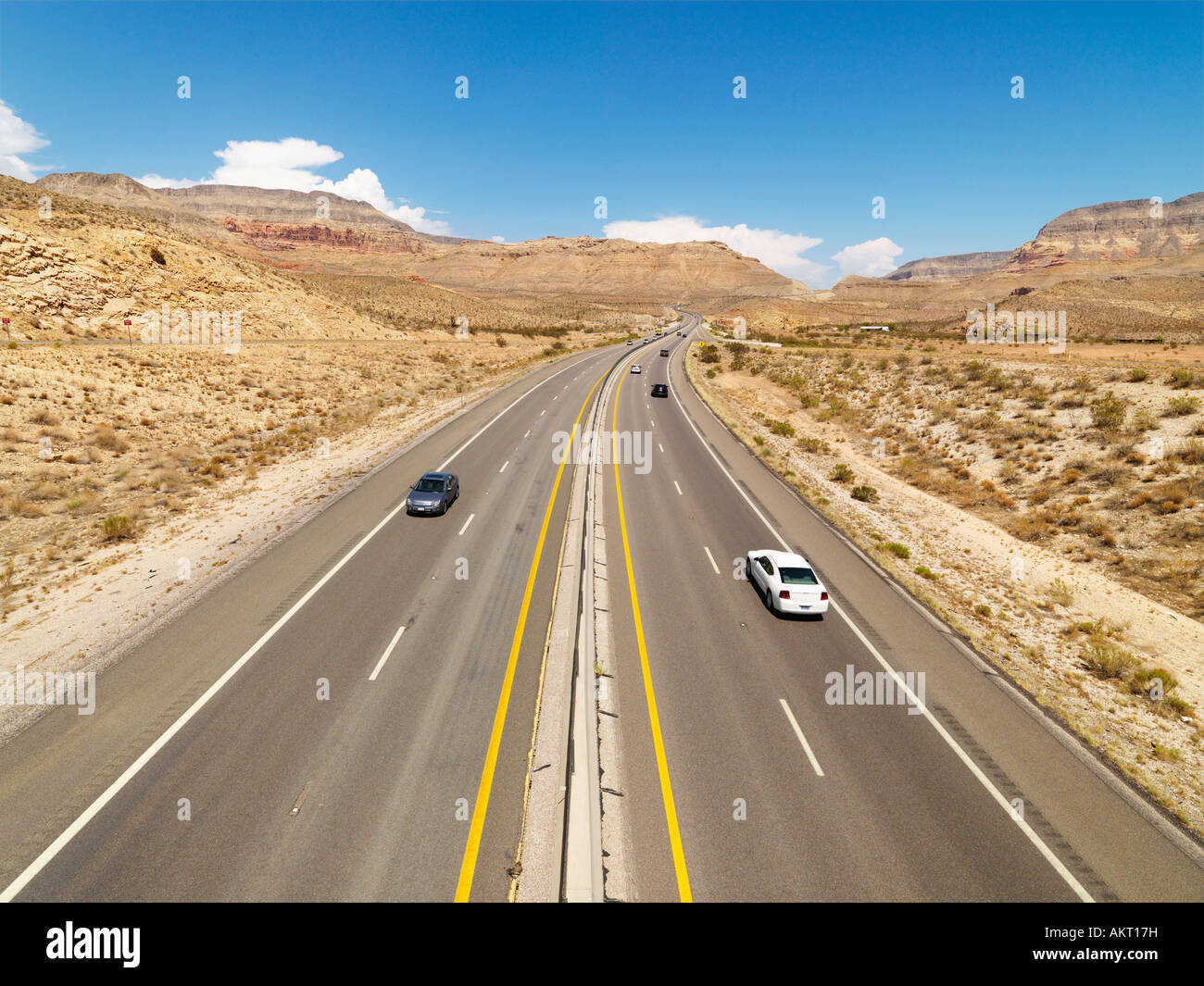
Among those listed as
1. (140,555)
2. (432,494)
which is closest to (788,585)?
(432,494)

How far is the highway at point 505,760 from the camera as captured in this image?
7477 mm

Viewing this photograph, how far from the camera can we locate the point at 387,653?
1211cm

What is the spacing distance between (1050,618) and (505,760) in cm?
1685

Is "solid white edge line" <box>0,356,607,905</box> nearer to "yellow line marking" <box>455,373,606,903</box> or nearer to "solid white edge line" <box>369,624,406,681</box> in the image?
"solid white edge line" <box>369,624,406,681</box>

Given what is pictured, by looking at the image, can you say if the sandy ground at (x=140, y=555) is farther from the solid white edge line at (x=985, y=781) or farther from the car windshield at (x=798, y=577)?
the solid white edge line at (x=985, y=781)

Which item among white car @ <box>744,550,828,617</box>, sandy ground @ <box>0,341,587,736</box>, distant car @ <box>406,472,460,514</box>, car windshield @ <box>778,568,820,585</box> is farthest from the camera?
distant car @ <box>406,472,460,514</box>

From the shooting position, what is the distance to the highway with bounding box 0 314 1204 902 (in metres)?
7.48

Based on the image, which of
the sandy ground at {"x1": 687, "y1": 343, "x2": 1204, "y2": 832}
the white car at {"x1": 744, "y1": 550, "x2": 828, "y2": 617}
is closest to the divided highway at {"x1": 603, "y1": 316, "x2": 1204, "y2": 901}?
the white car at {"x1": 744, "y1": 550, "x2": 828, "y2": 617}

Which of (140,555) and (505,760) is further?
(140,555)

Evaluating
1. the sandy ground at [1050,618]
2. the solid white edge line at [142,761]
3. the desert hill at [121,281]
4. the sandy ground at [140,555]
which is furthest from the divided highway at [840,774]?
the desert hill at [121,281]

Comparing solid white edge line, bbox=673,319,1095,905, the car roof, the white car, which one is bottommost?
solid white edge line, bbox=673,319,1095,905

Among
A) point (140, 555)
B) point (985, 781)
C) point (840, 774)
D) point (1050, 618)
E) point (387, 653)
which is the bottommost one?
point (985, 781)

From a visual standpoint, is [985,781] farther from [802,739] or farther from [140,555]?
[140,555]

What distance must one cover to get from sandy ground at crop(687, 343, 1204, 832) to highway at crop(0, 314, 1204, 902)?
3.37ft
